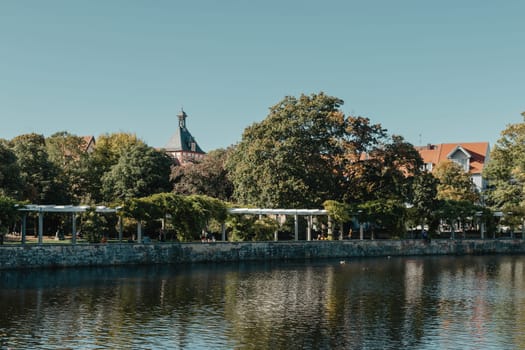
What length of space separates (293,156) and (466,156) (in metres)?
46.1

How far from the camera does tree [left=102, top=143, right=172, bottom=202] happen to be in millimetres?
73000

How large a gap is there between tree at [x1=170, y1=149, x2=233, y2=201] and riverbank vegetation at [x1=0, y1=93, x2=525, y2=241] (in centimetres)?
12

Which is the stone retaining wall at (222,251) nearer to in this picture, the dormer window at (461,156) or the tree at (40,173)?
the tree at (40,173)

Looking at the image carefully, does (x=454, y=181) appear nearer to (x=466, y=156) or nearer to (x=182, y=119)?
(x=466, y=156)

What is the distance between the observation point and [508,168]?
7594 centimetres

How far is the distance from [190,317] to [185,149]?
13177 cm

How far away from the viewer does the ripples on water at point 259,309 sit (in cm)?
2350

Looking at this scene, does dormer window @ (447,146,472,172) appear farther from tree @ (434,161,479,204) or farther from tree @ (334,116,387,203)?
tree @ (334,116,387,203)

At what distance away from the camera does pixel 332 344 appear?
22969 mm

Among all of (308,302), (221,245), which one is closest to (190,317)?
(308,302)

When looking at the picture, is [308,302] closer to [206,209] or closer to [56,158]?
[206,209]

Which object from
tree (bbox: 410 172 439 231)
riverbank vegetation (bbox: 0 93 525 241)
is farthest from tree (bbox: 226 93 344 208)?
tree (bbox: 410 172 439 231)

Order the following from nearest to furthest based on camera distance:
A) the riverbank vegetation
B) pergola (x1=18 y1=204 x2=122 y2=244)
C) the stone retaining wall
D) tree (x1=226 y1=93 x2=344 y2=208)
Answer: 1. the stone retaining wall
2. pergola (x1=18 y1=204 x2=122 y2=244)
3. the riverbank vegetation
4. tree (x1=226 y1=93 x2=344 y2=208)

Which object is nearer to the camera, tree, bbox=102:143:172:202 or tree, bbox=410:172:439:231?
tree, bbox=410:172:439:231
